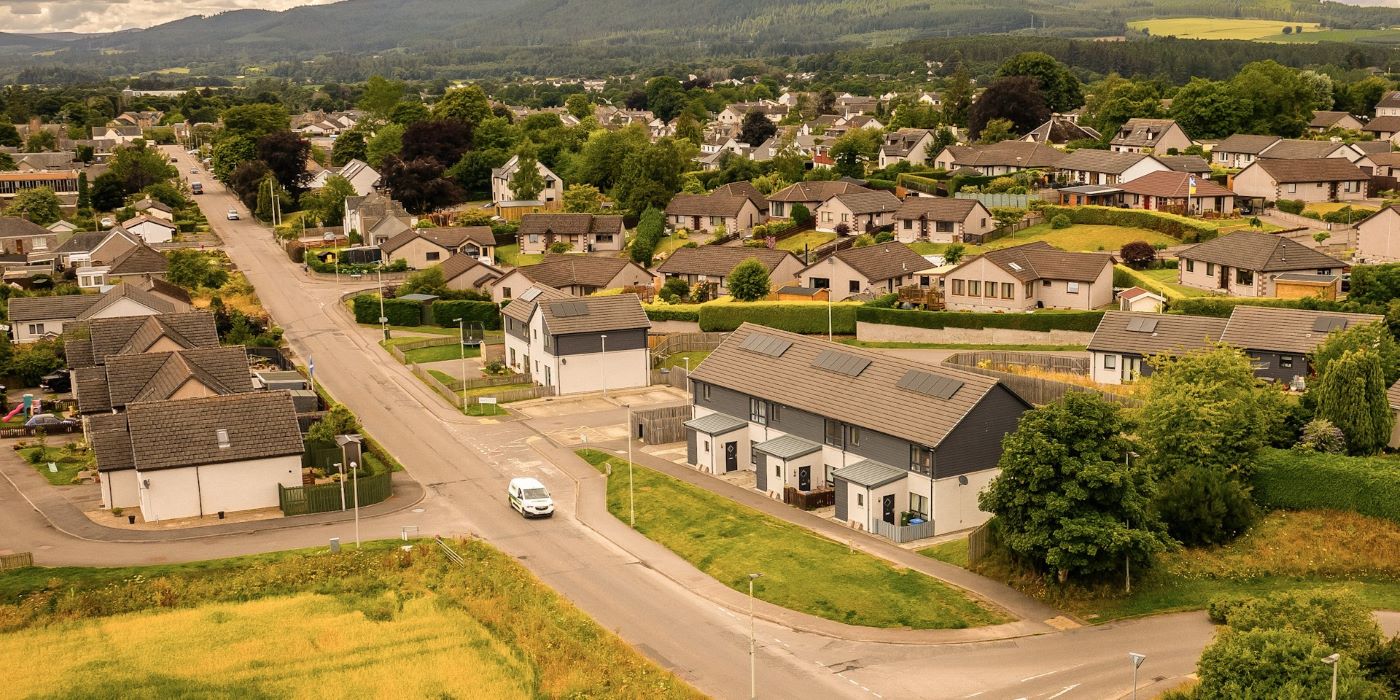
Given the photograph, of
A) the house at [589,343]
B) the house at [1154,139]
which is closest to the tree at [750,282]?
the house at [589,343]

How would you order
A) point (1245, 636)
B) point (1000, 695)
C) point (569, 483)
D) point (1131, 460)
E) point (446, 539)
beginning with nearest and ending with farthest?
point (1245, 636), point (1000, 695), point (1131, 460), point (446, 539), point (569, 483)

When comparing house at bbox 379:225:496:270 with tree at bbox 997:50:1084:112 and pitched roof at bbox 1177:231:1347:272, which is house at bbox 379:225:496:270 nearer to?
pitched roof at bbox 1177:231:1347:272

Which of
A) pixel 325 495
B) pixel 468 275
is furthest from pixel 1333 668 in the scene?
pixel 468 275

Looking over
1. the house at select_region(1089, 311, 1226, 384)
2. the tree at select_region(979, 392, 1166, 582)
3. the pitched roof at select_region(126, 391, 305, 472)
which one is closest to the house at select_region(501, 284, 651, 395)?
the pitched roof at select_region(126, 391, 305, 472)

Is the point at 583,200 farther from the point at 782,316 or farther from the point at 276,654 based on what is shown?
the point at 276,654

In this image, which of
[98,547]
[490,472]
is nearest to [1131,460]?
[490,472]

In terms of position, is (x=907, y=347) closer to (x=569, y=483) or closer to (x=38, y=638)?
(x=569, y=483)

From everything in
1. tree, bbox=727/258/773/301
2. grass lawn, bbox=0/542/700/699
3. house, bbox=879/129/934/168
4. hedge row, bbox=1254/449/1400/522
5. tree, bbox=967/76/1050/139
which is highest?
tree, bbox=967/76/1050/139
